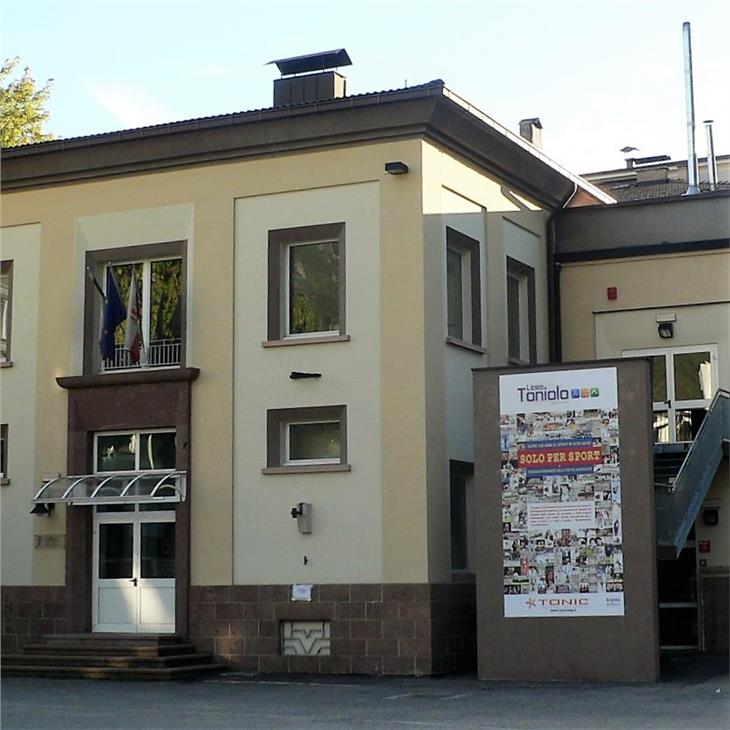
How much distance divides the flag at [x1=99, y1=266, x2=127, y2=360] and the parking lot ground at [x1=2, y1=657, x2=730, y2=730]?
17.8ft

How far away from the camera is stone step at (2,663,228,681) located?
69.7 ft

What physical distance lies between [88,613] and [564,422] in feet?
27.5

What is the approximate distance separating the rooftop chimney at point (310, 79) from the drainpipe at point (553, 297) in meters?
4.68

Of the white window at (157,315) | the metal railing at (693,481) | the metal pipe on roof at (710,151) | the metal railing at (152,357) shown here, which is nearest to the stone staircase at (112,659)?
the metal railing at (152,357)

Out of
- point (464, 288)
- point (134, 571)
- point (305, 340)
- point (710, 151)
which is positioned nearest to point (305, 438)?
point (305, 340)

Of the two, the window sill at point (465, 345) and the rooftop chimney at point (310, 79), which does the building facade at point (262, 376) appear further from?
the rooftop chimney at point (310, 79)

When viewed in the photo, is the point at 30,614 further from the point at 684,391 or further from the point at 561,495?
the point at 684,391

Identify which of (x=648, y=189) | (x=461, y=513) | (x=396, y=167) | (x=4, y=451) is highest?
(x=648, y=189)

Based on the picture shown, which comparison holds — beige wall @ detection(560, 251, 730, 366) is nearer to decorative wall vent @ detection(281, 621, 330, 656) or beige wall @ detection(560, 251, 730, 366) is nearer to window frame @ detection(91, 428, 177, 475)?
decorative wall vent @ detection(281, 621, 330, 656)

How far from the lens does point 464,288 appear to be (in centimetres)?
2405

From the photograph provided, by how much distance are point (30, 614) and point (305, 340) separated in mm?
6410

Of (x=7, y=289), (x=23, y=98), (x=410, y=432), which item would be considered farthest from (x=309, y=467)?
(x=23, y=98)

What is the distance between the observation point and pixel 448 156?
23281mm

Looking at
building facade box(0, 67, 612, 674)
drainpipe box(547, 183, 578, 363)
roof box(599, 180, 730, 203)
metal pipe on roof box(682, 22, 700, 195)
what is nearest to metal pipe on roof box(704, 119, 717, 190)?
metal pipe on roof box(682, 22, 700, 195)
